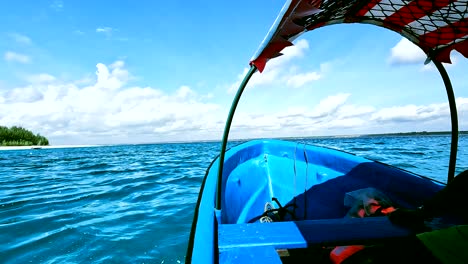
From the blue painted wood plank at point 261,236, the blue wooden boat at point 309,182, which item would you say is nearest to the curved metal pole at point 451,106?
the blue wooden boat at point 309,182

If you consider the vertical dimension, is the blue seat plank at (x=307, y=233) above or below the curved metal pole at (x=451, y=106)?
below

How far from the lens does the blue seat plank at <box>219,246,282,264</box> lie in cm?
136

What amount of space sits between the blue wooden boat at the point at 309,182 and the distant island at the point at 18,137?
6121cm

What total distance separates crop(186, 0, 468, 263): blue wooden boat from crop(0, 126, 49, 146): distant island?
6121 centimetres

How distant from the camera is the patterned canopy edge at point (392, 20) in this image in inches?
60.1

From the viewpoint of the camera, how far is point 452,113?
2684mm

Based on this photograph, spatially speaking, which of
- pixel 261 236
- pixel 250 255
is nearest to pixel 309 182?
pixel 261 236

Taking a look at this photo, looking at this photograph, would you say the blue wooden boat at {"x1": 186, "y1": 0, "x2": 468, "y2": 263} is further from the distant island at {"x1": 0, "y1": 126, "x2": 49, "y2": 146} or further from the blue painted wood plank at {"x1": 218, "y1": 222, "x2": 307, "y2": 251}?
the distant island at {"x1": 0, "y1": 126, "x2": 49, "y2": 146}

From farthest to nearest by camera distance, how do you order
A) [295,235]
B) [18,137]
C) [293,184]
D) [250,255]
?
[18,137] < [293,184] < [295,235] < [250,255]

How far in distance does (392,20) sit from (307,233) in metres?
2.13

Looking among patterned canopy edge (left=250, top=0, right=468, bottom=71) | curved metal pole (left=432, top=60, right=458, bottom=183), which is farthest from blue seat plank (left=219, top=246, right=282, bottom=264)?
curved metal pole (left=432, top=60, right=458, bottom=183)

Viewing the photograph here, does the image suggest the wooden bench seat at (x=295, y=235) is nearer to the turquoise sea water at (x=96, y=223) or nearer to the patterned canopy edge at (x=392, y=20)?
the patterned canopy edge at (x=392, y=20)

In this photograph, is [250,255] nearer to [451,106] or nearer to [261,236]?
[261,236]

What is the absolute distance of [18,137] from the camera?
4947cm
